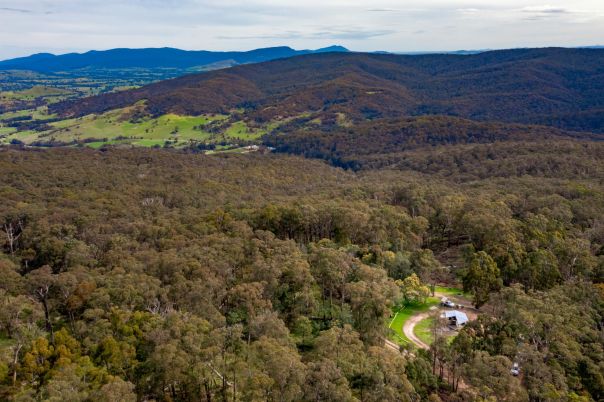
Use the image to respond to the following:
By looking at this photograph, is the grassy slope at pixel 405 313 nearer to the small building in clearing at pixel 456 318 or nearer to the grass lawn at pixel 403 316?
the grass lawn at pixel 403 316

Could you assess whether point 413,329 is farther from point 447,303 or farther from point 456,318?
point 447,303

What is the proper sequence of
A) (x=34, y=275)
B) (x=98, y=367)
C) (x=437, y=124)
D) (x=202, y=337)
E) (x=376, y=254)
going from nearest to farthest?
1. (x=98, y=367)
2. (x=202, y=337)
3. (x=34, y=275)
4. (x=376, y=254)
5. (x=437, y=124)

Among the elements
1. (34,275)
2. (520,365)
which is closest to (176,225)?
(34,275)

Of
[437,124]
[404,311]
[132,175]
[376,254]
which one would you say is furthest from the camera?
[437,124]

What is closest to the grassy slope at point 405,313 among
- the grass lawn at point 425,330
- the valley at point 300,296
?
the valley at point 300,296

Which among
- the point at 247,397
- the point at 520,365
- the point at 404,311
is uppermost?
the point at 247,397

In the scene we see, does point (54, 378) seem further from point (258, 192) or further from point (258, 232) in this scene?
point (258, 192)
